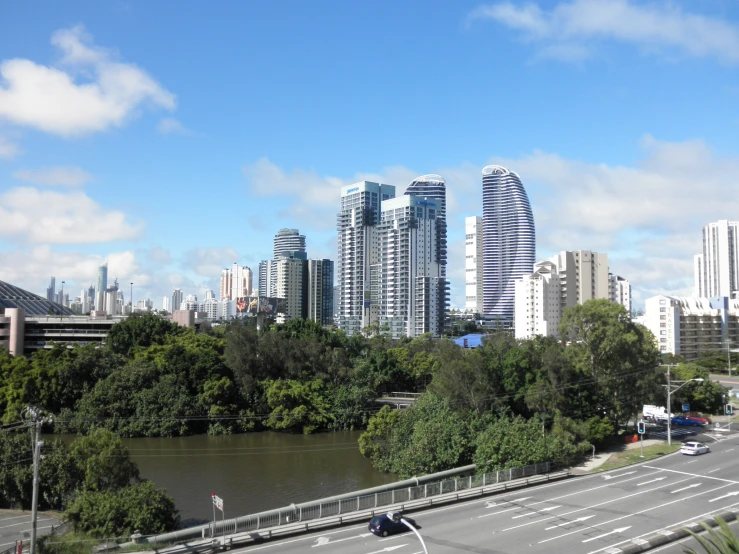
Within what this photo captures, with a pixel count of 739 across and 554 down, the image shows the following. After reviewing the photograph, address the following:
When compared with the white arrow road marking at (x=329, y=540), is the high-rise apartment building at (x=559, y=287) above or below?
above

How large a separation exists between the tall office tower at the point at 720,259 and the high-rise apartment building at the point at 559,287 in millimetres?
49770

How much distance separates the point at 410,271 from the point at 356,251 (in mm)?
29723

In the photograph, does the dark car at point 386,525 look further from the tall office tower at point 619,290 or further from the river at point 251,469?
the tall office tower at point 619,290

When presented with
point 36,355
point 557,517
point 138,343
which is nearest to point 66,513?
point 557,517

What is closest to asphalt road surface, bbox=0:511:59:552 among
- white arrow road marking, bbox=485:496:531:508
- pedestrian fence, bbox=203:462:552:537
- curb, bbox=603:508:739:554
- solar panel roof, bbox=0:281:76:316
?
pedestrian fence, bbox=203:462:552:537

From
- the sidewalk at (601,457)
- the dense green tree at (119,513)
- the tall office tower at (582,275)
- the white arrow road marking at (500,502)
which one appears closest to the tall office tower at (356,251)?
the tall office tower at (582,275)

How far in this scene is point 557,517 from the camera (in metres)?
25.5

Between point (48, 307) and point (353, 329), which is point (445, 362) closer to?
point (48, 307)

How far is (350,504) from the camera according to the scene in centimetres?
2666

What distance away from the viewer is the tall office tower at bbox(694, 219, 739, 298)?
166 m

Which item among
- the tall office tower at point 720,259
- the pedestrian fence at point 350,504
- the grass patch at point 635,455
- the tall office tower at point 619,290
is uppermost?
the tall office tower at point 720,259

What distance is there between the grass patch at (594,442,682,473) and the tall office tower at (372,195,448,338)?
384 feet

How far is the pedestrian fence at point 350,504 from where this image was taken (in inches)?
939

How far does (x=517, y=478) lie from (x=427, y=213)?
142 m
